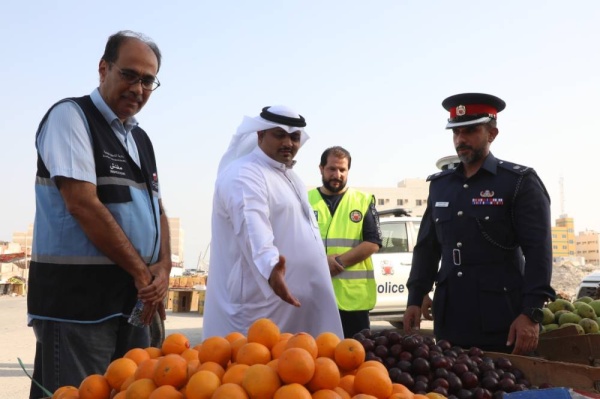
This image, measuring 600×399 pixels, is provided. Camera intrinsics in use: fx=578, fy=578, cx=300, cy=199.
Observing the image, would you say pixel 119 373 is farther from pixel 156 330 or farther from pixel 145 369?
pixel 156 330

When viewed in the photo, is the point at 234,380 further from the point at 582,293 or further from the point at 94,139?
the point at 582,293

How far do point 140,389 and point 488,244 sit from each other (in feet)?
6.86

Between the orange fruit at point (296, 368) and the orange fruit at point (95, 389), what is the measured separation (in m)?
0.60

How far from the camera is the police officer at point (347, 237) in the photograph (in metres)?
5.09

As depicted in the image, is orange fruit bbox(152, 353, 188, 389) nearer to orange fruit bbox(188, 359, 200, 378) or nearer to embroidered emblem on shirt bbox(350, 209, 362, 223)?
orange fruit bbox(188, 359, 200, 378)

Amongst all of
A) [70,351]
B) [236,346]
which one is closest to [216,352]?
[236,346]

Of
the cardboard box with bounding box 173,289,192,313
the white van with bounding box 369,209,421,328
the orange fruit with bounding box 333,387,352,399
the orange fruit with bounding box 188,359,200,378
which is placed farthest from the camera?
the cardboard box with bounding box 173,289,192,313

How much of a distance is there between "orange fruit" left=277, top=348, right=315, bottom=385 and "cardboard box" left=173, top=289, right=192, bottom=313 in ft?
54.7

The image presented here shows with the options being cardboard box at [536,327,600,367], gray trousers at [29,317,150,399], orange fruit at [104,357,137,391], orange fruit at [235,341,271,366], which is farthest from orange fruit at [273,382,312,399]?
cardboard box at [536,327,600,367]

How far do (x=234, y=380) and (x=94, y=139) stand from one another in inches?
52.7

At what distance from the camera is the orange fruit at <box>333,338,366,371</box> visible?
181cm

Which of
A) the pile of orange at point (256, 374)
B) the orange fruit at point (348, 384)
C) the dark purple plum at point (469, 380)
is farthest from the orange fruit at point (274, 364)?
the dark purple plum at point (469, 380)

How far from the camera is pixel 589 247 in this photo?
70.7 meters

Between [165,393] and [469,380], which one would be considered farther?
[469,380]
